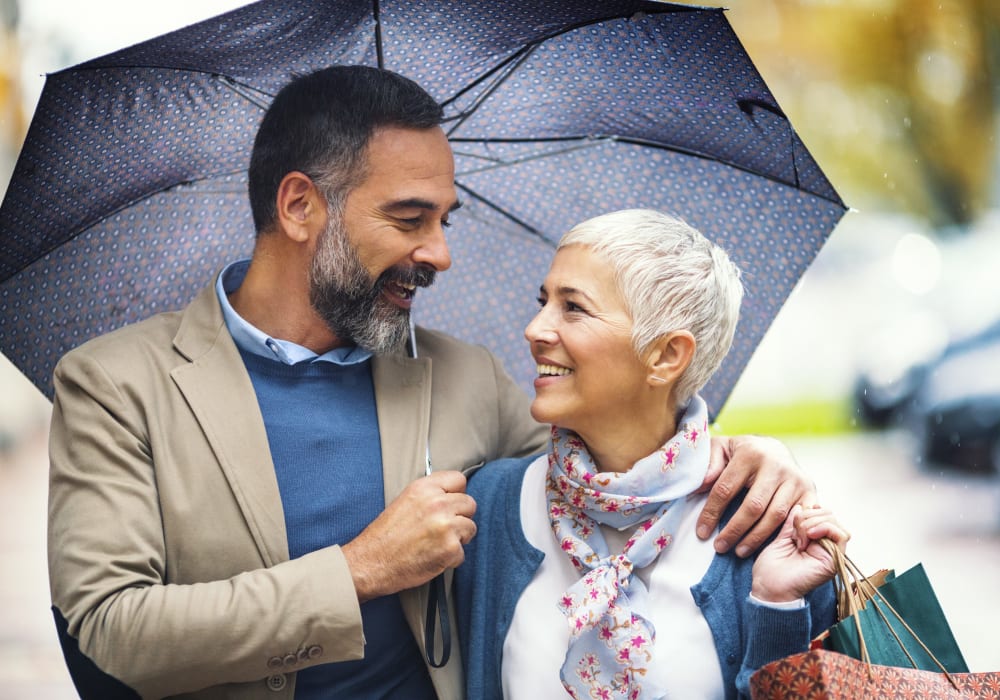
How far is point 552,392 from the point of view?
1884 mm

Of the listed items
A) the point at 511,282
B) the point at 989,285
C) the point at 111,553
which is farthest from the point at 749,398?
the point at 111,553

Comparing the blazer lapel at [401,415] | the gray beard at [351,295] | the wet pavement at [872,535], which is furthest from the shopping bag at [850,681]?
the wet pavement at [872,535]

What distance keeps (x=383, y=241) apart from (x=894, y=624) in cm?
121

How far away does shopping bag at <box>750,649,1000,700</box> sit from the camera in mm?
1443

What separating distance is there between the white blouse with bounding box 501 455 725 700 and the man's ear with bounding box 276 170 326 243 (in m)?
0.76

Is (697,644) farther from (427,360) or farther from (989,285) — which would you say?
(989,285)

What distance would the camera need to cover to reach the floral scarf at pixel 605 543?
5.77 feet

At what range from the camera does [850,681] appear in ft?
4.80

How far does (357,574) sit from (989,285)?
21.4 feet

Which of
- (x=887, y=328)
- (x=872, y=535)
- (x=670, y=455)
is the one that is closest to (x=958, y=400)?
(x=887, y=328)

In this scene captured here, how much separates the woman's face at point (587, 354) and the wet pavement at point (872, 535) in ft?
15.5

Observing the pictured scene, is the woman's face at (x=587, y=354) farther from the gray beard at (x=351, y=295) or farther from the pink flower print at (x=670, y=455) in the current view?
the gray beard at (x=351, y=295)

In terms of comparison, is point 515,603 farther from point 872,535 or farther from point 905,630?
point 872,535

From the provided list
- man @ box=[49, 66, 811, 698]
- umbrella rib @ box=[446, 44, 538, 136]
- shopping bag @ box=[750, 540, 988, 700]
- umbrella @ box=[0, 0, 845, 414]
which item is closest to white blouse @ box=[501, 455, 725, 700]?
man @ box=[49, 66, 811, 698]
